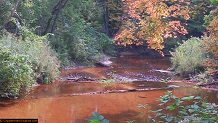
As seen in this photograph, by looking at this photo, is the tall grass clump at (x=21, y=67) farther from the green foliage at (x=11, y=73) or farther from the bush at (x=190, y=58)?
the bush at (x=190, y=58)

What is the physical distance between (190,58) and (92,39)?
24.9 feet

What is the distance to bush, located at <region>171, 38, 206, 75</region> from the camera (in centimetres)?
1536

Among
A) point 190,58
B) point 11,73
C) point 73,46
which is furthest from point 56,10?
point 11,73

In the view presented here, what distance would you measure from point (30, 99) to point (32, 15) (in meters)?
8.72

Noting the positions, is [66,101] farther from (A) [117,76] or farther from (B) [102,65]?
(B) [102,65]

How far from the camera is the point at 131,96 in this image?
10117 mm

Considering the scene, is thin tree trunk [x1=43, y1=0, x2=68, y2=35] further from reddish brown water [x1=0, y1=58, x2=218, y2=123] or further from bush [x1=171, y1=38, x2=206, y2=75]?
bush [x1=171, y1=38, x2=206, y2=75]

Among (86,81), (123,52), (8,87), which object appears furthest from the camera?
(123,52)

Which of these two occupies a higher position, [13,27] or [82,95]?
[13,27]

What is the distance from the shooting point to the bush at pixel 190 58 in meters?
15.4

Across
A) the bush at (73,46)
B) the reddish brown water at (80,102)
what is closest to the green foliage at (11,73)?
the reddish brown water at (80,102)

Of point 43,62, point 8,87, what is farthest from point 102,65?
point 8,87

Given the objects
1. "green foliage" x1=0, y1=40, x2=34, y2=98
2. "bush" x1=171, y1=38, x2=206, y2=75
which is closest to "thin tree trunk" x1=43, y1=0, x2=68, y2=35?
"bush" x1=171, y1=38, x2=206, y2=75

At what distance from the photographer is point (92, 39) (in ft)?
68.9
